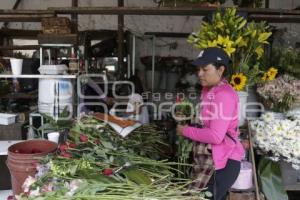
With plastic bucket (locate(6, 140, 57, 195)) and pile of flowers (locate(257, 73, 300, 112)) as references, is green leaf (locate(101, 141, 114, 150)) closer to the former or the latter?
plastic bucket (locate(6, 140, 57, 195))

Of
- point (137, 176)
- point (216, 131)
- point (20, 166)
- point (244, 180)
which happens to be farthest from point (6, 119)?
point (244, 180)

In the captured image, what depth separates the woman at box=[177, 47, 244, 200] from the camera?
6.34 feet

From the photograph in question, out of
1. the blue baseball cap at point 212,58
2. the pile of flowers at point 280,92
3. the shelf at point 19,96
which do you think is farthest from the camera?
the shelf at point 19,96

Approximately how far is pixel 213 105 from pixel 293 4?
5.08 meters

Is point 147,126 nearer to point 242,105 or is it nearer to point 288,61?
point 242,105

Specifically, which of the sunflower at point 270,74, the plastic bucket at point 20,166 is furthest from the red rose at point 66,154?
the sunflower at point 270,74

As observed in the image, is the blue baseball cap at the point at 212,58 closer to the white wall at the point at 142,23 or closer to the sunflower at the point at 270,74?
the sunflower at the point at 270,74

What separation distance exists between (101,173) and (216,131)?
→ 2.31 feet

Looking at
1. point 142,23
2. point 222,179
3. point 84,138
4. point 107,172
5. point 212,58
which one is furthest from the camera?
point 142,23

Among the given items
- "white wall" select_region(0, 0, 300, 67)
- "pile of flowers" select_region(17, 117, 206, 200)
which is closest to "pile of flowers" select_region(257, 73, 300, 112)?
"pile of flowers" select_region(17, 117, 206, 200)

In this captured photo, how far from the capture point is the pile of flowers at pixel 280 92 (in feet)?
8.66

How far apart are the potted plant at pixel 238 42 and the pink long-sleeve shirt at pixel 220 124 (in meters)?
0.58

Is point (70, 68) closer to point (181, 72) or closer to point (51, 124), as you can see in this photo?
point (51, 124)

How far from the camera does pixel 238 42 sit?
2.52 m
